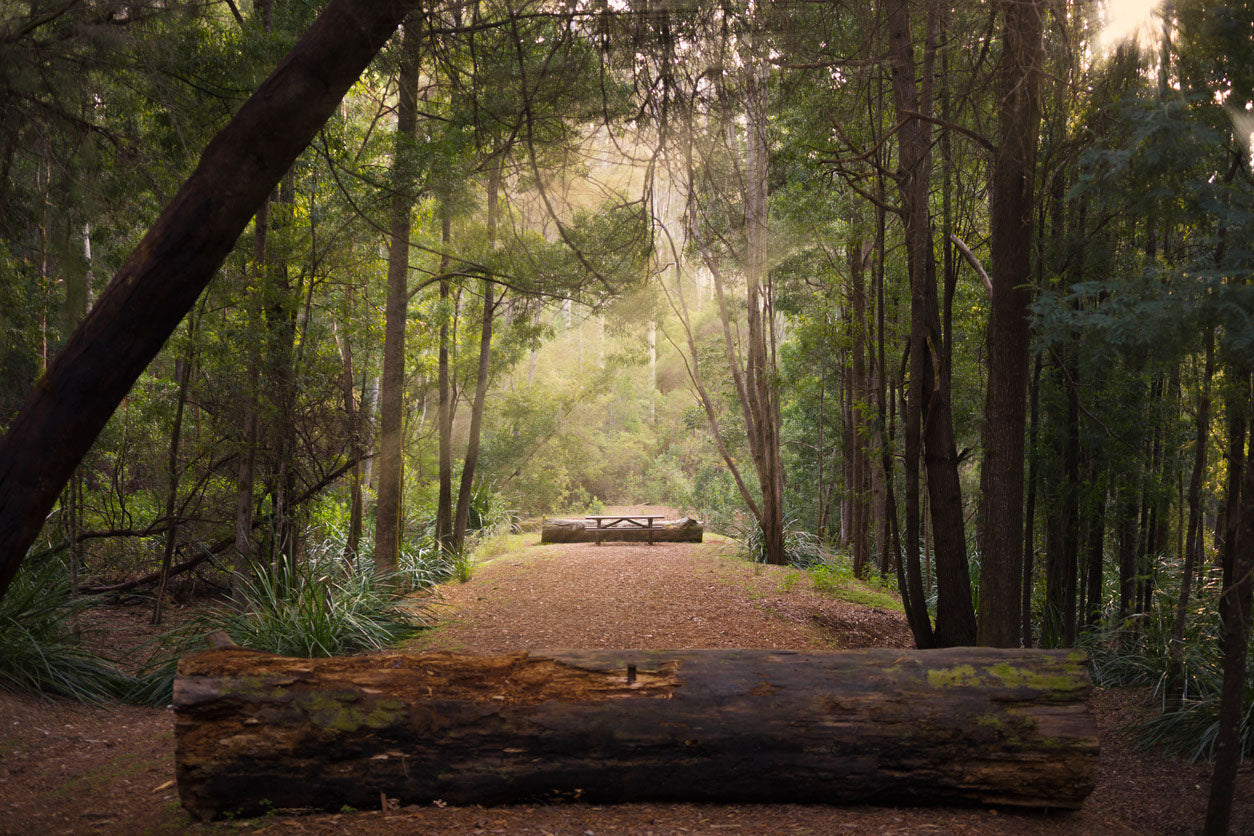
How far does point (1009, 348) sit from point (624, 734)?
395 centimetres

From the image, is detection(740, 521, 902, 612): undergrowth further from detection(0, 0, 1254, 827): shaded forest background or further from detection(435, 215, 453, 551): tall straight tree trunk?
detection(435, 215, 453, 551): tall straight tree trunk

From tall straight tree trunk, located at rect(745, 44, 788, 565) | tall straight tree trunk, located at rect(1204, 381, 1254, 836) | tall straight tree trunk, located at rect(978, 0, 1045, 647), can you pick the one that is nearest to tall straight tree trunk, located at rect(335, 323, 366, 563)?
tall straight tree trunk, located at rect(745, 44, 788, 565)

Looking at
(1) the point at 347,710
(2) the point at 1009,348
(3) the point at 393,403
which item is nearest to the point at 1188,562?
(2) the point at 1009,348

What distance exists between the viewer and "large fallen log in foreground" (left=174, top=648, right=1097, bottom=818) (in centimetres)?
362

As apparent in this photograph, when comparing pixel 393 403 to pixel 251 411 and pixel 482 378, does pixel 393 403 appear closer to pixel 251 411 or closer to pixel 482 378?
pixel 251 411

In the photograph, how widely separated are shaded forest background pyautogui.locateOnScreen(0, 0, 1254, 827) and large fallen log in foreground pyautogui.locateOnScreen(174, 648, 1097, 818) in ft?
4.36

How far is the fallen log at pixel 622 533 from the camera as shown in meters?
17.0

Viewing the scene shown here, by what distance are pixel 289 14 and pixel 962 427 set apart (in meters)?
7.93

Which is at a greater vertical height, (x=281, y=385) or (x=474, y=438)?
(x=281, y=385)

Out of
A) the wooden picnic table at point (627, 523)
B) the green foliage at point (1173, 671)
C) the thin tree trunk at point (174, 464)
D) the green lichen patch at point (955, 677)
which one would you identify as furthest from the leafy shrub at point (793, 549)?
the green lichen patch at point (955, 677)

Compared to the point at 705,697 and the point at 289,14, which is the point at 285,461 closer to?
the point at 289,14

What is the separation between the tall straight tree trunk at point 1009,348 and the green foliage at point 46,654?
658 centimetres

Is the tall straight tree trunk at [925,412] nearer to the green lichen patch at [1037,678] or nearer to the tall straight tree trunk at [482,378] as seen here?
the green lichen patch at [1037,678]

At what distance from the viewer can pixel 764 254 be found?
12.0 meters
